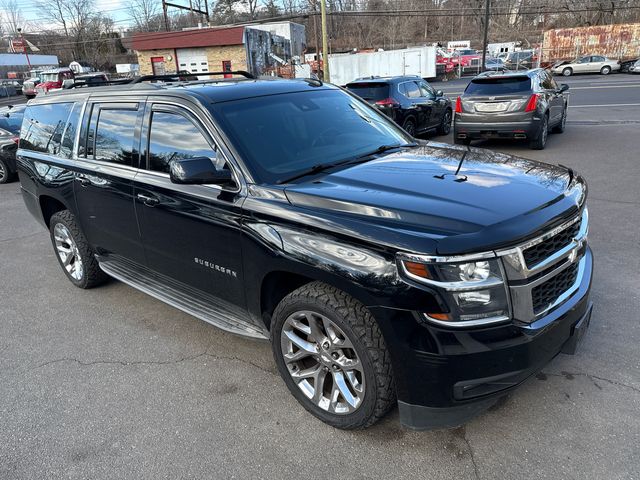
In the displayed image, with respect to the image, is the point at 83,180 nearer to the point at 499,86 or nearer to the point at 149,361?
the point at 149,361

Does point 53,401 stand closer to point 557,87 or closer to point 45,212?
point 45,212

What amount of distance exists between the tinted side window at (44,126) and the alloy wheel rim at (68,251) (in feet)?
2.67

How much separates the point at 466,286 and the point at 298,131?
178 cm

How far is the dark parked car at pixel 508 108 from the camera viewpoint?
10.5 m

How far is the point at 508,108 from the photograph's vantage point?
10.6m

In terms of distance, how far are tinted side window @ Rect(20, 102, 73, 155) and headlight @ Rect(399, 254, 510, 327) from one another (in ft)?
12.9

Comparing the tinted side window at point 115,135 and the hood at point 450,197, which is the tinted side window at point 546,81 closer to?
the hood at point 450,197

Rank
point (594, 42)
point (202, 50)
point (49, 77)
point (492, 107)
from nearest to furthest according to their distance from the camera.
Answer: point (492, 107)
point (49, 77)
point (202, 50)
point (594, 42)

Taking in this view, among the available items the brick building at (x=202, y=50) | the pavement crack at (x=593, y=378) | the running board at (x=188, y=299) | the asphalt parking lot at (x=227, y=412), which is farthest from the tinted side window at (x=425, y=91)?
the brick building at (x=202, y=50)

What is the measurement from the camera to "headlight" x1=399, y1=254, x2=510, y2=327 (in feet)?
7.31

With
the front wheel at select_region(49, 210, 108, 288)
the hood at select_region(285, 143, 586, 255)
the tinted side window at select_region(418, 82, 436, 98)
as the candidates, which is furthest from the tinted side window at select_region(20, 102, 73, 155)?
the tinted side window at select_region(418, 82, 436, 98)

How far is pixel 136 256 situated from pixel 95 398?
3.92 feet

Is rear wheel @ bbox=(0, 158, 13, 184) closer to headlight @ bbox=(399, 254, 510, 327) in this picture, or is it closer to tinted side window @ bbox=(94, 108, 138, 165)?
tinted side window @ bbox=(94, 108, 138, 165)

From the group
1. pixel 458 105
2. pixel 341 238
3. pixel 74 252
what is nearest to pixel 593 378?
pixel 341 238
